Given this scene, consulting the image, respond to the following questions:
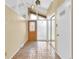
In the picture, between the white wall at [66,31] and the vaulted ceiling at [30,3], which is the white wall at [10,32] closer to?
the vaulted ceiling at [30,3]

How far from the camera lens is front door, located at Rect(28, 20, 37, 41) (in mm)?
14844

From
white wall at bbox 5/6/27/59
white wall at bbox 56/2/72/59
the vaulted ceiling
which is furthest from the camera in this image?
the vaulted ceiling

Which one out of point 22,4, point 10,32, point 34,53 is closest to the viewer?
point 10,32

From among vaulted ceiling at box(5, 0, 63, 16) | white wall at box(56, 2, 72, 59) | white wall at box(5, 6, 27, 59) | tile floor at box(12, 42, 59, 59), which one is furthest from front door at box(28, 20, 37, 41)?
white wall at box(56, 2, 72, 59)

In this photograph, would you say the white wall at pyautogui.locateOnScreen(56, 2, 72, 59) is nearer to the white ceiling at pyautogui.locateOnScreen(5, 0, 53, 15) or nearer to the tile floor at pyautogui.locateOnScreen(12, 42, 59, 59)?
the tile floor at pyautogui.locateOnScreen(12, 42, 59, 59)

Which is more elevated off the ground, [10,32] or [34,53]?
[10,32]

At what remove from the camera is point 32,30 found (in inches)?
587

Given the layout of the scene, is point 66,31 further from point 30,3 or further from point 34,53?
point 30,3

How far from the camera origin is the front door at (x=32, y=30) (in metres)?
14.8

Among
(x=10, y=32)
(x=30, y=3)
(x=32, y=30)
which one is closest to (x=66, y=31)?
(x=10, y=32)

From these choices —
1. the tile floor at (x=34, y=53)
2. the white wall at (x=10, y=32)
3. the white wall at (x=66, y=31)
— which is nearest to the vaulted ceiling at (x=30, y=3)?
the white wall at (x=10, y=32)

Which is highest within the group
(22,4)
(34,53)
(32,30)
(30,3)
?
(30,3)
